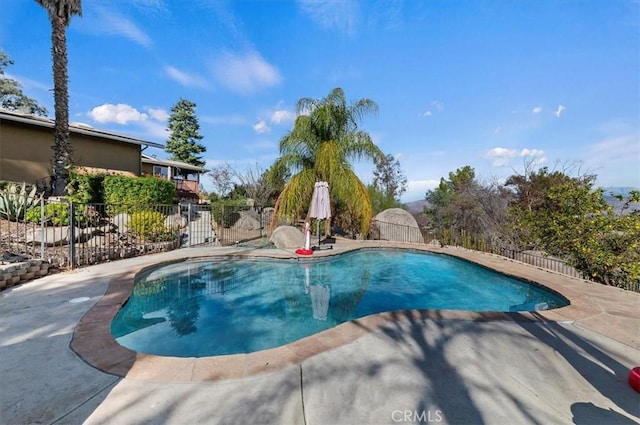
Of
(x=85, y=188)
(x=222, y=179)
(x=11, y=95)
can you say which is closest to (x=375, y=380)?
(x=85, y=188)

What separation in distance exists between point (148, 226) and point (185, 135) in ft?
89.4

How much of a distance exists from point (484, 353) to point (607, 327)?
2194mm

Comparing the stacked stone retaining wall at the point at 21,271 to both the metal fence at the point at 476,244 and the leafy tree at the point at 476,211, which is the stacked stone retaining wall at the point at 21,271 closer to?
the metal fence at the point at 476,244

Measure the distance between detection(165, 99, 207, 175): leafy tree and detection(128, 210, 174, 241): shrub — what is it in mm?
25080

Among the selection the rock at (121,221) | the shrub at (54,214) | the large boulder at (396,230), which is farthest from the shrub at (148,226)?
the large boulder at (396,230)

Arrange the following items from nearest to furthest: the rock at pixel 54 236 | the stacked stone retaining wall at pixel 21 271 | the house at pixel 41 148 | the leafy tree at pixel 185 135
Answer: the stacked stone retaining wall at pixel 21 271
the rock at pixel 54 236
the house at pixel 41 148
the leafy tree at pixel 185 135

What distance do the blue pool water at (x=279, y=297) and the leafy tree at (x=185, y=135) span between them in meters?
28.2

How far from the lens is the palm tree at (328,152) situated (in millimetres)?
11500

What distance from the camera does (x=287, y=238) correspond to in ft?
35.8

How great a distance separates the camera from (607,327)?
375 cm

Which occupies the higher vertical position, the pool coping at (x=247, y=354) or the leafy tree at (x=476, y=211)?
the leafy tree at (x=476, y=211)

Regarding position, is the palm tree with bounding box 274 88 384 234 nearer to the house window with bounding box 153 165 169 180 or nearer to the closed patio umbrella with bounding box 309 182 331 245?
the closed patio umbrella with bounding box 309 182 331 245

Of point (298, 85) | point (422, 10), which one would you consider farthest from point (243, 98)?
point (422, 10)

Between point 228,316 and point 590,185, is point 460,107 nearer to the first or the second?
point 590,185
